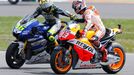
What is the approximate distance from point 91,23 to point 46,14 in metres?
1.31

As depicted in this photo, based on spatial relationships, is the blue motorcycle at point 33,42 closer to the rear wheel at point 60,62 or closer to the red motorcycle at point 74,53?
the red motorcycle at point 74,53

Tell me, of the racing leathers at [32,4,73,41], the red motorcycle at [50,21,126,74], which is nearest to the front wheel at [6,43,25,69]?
the racing leathers at [32,4,73,41]

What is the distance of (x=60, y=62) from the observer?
12031 millimetres

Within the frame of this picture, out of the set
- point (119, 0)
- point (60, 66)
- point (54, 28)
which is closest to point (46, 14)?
point (54, 28)

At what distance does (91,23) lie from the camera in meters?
12.2

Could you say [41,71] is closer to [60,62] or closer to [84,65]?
[60,62]

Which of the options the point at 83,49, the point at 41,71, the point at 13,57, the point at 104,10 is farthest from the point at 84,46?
the point at 104,10

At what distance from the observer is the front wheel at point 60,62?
11857 mm

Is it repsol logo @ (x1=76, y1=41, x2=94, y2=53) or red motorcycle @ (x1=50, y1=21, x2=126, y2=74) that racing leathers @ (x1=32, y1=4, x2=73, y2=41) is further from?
repsol logo @ (x1=76, y1=41, x2=94, y2=53)

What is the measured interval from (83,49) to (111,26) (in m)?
10.2

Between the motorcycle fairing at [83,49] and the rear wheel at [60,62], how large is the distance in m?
Result: 0.21

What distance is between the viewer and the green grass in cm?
1773

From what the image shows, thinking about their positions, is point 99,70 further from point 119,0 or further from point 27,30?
point 119,0

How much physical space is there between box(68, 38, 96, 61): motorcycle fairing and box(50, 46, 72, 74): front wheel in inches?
8.1
